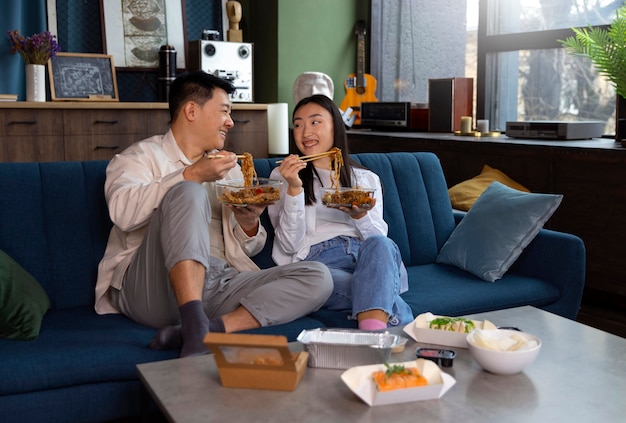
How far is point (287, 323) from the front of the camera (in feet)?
7.10

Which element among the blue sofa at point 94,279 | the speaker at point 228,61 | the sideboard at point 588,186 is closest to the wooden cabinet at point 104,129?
the speaker at point 228,61

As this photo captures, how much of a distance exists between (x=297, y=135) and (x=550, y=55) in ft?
8.12

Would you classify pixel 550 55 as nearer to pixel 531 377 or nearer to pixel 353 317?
pixel 353 317

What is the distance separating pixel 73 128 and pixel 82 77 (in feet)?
1.53

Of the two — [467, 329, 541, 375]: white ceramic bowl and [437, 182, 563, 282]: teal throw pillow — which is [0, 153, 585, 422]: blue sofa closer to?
[437, 182, 563, 282]: teal throw pillow

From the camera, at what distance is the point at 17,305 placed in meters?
1.97

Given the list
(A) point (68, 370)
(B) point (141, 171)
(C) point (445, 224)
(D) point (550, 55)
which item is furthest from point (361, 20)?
(A) point (68, 370)

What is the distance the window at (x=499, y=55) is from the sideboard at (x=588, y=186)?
2.17 ft

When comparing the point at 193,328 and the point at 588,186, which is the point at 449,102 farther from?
the point at 193,328

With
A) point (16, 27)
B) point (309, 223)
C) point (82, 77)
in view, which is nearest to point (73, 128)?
→ point (82, 77)

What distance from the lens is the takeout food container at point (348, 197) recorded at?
234 cm

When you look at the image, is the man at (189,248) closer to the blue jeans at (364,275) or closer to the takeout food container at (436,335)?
the blue jeans at (364,275)

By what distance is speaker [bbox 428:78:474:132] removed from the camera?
480cm

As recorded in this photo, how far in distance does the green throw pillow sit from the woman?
31.6 inches
